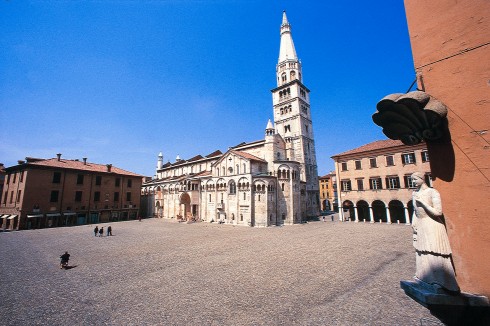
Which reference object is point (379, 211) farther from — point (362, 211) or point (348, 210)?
point (348, 210)

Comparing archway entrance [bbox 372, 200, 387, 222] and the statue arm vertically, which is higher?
the statue arm

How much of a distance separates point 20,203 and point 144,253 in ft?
103

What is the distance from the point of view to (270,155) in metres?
38.3

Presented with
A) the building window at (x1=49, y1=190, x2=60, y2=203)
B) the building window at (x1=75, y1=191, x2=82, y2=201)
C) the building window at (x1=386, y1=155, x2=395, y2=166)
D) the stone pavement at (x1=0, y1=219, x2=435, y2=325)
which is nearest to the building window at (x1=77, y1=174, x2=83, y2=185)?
the building window at (x1=75, y1=191, x2=82, y2=201)

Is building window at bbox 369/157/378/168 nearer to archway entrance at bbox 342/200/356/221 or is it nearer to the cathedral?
archway entrance at bbox 342/200/356/221

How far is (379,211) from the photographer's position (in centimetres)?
3247

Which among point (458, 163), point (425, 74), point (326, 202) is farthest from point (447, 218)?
point (326, 202)

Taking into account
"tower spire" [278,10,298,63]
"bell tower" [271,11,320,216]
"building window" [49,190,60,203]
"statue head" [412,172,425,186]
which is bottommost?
"statue head" [412,172,425,186]

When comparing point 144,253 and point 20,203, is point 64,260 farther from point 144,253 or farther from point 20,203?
point 20,203

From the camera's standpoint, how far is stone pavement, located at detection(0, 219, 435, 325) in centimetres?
697

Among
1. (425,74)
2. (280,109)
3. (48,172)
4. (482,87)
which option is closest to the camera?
(482,87)

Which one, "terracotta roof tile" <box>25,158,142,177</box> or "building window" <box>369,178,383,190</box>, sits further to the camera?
"terracotta roof tile" <box>25,158,142,177</box>

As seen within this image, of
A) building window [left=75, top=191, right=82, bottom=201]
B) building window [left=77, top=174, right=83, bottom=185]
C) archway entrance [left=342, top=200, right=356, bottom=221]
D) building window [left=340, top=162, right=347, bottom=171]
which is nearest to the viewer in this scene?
archway entrance [left=342, top=200, right=356, bottom=221]

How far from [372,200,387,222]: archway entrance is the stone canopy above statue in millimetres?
33151
